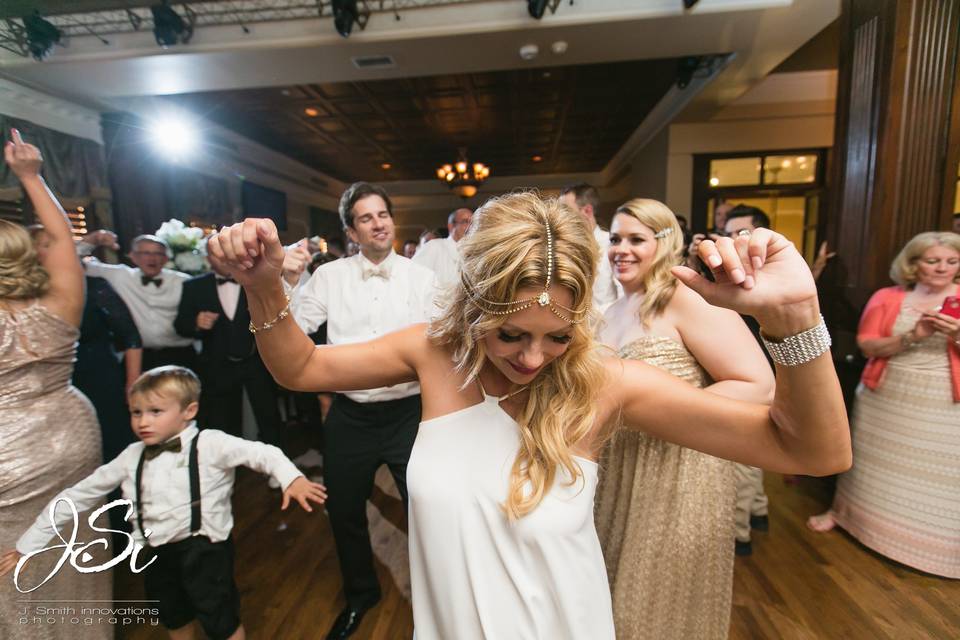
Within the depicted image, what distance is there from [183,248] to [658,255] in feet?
11.3

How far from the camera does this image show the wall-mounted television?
7840mm

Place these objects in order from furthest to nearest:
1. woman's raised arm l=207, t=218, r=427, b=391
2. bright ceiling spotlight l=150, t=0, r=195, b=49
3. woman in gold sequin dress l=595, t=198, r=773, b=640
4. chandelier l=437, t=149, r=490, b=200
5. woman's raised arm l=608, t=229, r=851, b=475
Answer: chandelier l=437, t=149, r=490, b=200 → bright ceiling spotlight l=150, t=0, r=195, b=49 → woman in gold sequin dress l=595, t=198, r=773, b=640 → woman's raised arm l=207, t=218, r=427, b=391 → woman's raised arm l=608, t=229, r=851, b=475

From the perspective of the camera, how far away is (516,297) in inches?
33.6

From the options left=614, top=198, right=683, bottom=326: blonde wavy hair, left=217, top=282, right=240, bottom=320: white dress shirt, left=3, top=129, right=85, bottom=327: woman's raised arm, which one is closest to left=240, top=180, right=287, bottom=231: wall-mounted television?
left=217, top=282, right=240, bottom=320: white dress shirt

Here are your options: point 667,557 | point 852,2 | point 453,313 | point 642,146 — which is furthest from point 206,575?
point 642,146

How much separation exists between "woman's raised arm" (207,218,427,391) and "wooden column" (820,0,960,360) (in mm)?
3071

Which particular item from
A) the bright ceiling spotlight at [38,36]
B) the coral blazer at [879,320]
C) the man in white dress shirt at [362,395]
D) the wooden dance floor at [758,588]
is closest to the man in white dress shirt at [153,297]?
the wooden dance floor at [758,588]

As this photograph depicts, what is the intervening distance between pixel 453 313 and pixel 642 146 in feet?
26.9

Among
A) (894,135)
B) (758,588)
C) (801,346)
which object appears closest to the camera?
(801,346)

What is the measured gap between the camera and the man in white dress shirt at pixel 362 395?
2.00 metres

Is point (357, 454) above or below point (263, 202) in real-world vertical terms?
below

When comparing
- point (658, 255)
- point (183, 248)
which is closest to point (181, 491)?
point (658, 255)

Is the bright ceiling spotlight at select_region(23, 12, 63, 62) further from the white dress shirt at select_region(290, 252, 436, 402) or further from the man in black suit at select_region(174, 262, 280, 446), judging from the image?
the man in black suit at select_region(174, 262, 280, 446)

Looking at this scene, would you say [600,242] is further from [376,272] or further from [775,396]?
[775,396]
